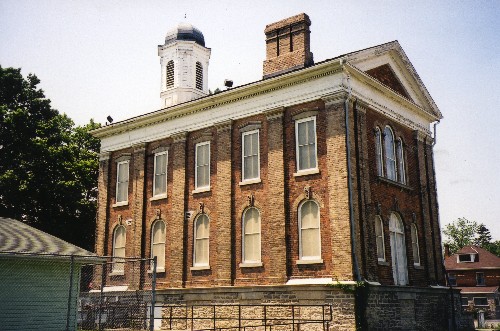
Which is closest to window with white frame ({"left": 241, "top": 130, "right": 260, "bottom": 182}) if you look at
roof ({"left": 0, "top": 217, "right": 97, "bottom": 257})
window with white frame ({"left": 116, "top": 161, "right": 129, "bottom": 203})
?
roof ({"left": 0, "top": 217, "right": 97, "bottom": 257})

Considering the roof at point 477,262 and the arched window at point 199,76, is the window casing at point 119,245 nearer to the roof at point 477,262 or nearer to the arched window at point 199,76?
the arched window at point 199,76

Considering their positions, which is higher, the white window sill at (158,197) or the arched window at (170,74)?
the arched window at (170,74)

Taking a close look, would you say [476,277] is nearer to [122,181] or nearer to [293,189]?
[122,181]

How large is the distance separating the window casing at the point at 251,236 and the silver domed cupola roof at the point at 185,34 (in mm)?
13513

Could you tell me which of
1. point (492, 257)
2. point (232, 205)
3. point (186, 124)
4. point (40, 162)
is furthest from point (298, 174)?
point (492, 257)

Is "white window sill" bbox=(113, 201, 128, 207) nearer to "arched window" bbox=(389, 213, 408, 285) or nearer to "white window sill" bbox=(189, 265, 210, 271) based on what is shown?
"white window sill" bbox=(189, 265, 210, 271)

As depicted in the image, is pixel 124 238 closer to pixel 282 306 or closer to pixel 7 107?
pixel 282 306

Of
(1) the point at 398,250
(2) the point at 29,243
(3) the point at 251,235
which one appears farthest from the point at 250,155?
(2) the point at 29,243

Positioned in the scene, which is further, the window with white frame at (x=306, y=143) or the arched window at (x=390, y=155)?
the arched window at (x=390, y=155)

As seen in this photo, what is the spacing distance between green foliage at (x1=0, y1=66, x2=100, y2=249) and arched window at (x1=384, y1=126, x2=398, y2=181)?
→ 841 inches

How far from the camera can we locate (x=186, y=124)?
26.0 m

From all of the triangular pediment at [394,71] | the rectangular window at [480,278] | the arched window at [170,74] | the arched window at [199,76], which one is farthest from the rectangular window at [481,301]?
the arched window at [170,74]

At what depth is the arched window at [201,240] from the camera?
79.2 feet

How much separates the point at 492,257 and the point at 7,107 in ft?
164
